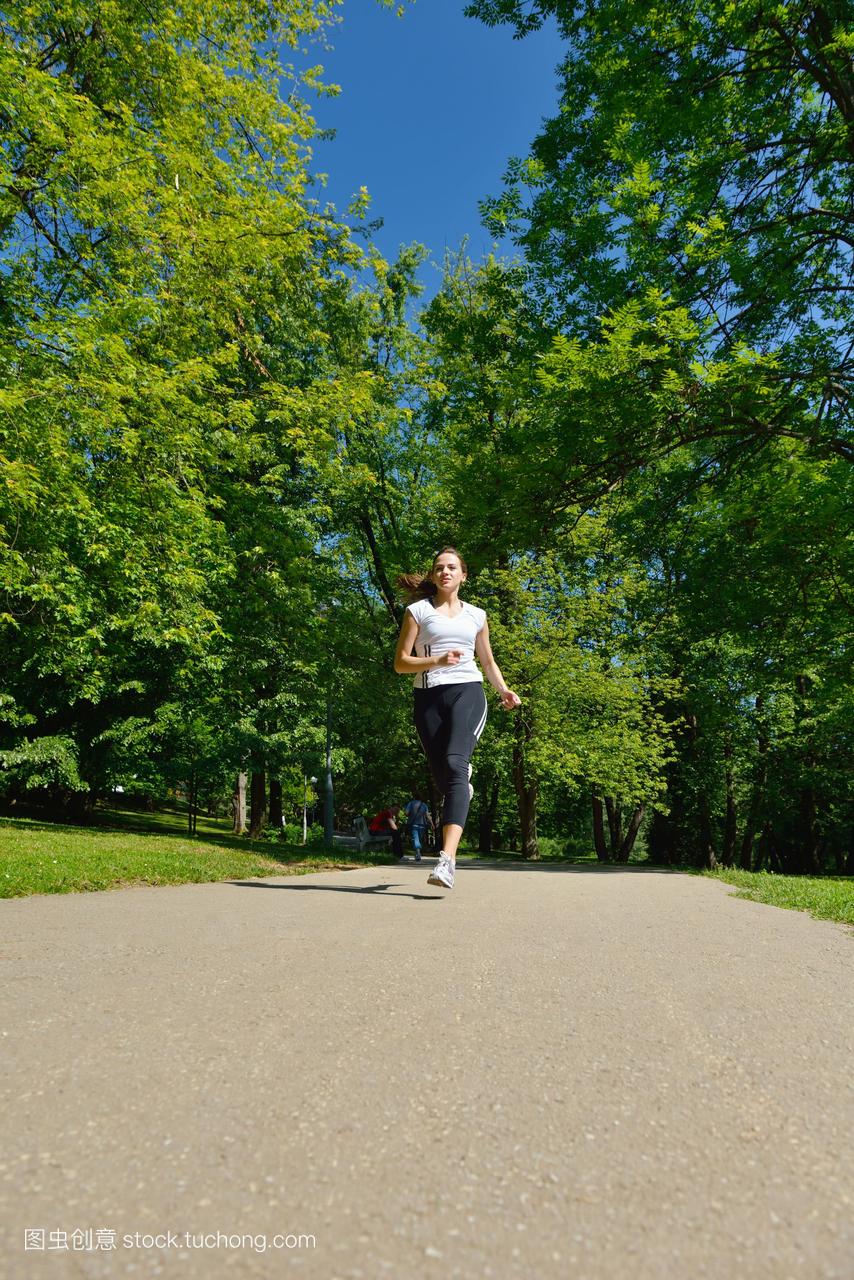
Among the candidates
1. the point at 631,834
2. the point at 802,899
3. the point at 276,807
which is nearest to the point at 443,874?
the point at 802,899

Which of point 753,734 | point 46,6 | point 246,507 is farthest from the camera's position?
point 753,734

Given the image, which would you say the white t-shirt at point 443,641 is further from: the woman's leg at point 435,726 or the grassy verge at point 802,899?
the grassy verge at point 802,899

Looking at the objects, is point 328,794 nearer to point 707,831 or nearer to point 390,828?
point 390,828

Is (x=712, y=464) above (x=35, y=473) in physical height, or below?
above

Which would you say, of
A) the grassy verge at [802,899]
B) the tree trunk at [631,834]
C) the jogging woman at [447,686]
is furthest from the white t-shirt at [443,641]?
the tree trunk at [631,834]

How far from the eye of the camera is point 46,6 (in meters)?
9.96

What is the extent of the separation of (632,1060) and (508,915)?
2497 millimetres

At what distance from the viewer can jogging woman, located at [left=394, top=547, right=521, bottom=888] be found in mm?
4949

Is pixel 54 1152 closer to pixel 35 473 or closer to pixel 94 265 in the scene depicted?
pixel 35 473

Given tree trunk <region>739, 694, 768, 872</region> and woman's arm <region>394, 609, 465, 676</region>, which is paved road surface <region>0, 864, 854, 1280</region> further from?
tree trunk <region>739, 694, 768, 872</region>

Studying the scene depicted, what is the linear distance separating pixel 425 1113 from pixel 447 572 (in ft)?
13.7

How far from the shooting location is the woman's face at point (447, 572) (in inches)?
212

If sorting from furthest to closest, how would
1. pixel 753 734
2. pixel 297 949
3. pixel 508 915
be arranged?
1. pixel 753 734
2. pixel 508 915
3. pixel 297 949

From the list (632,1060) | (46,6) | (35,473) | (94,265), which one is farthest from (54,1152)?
(46,6)
